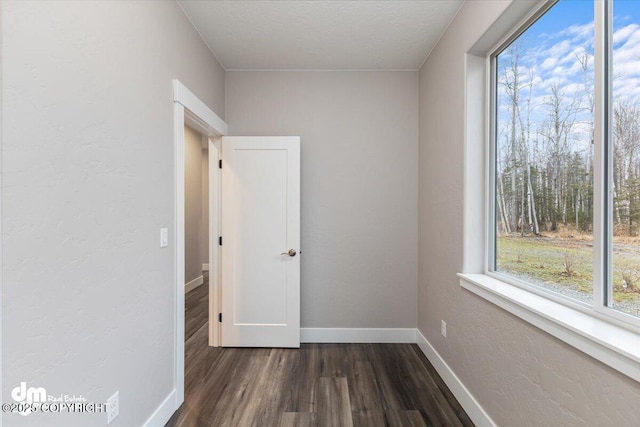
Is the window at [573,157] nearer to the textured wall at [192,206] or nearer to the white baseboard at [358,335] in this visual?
the white baseboard at [358,335]

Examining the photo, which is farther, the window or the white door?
the white door

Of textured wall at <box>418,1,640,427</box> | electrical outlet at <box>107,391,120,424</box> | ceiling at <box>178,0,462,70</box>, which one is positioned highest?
ceiling at <box>178,0,462,70</box>

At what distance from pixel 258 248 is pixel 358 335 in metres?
1.34

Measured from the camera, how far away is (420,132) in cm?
314

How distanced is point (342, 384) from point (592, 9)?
8.55 ft

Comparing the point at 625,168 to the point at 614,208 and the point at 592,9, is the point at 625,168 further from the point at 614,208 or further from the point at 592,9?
the point at 592,9

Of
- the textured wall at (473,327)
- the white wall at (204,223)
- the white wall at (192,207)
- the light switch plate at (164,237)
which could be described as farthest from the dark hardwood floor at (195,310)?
the textured wall at (473,327)

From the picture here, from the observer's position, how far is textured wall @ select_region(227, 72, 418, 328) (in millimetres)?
3201

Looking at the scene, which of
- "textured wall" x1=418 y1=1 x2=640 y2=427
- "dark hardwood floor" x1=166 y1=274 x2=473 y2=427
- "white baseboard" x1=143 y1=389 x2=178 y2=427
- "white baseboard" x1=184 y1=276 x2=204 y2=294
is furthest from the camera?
"white baseboard" x1=184 y1=276 x2=204 y2=294

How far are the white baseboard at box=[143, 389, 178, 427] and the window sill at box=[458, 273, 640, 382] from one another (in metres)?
2.05

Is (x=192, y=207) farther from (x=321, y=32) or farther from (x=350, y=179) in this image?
(x=321, y=32)

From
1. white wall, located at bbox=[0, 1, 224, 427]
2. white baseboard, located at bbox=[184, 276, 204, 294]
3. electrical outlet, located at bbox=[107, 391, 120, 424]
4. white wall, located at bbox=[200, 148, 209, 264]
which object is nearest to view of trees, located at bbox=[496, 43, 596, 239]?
white wall, located at bbox=[0, 1, 224, 427]

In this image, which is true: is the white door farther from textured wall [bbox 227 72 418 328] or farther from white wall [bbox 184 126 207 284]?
white wall [bbox 184 126 207 284]

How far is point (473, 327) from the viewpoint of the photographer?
2020mm
